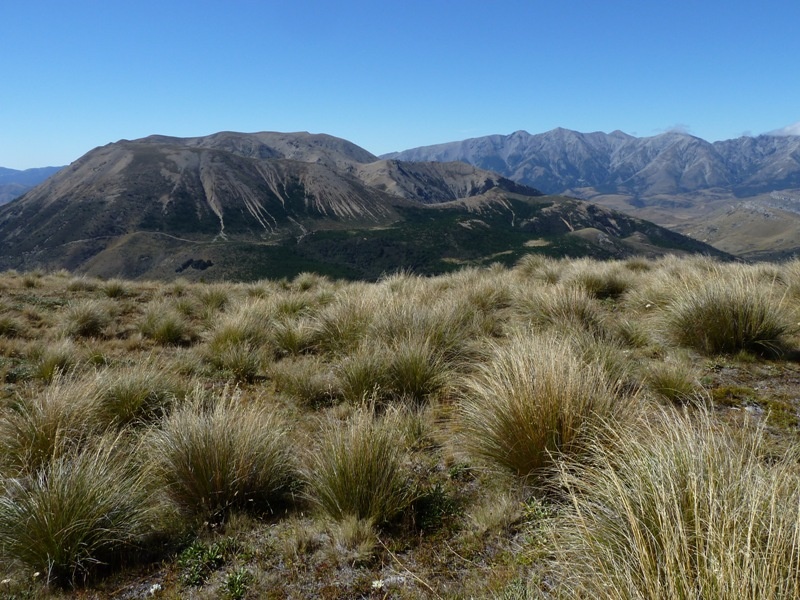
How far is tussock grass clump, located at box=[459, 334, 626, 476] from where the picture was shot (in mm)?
3016

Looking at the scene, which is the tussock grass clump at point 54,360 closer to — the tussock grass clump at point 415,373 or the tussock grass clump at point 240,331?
the tussock grass clump at point 240,331

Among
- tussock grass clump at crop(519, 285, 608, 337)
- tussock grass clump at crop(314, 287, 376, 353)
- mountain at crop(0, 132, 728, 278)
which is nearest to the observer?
tussock grass clump at crop(519, 285, 608, 337)

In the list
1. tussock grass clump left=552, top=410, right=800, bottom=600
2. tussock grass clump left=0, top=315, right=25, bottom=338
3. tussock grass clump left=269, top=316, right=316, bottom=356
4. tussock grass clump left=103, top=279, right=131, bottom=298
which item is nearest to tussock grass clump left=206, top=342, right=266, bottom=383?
tussock grass clump left=269, top=316, right=316, bottom=356

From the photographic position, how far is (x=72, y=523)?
8.29 feet

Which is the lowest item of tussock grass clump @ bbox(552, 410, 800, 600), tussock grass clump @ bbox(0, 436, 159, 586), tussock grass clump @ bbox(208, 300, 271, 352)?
tussock grass clump @ bbox(0, 436, 159, 586)

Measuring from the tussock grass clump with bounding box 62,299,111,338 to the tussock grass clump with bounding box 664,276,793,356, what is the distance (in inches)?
348

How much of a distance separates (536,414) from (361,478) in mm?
1233

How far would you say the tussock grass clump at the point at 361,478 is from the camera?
2.83m

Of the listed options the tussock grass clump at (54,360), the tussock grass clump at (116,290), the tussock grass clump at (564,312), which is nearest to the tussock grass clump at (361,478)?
the tussock grass clump at (564,312)

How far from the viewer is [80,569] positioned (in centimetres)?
253

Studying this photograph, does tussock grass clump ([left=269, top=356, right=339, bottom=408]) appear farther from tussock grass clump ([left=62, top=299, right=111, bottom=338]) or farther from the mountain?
the mountain

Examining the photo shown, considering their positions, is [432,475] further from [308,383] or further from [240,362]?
[240,362]

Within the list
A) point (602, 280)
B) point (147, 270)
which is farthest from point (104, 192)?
point (602, 280)

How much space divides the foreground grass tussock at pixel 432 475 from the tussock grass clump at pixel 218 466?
15 mm
